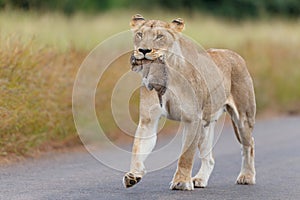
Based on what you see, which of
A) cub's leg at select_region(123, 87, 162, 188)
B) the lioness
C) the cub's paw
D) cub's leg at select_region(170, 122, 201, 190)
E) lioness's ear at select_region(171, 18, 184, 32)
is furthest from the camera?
the cub's paw

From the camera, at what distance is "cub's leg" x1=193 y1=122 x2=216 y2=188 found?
1052 cm

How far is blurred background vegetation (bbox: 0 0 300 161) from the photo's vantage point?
42.2 ft

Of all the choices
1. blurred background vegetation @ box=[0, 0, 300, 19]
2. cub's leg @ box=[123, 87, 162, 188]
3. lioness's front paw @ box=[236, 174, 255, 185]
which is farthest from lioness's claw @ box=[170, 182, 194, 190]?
blurred background vegetation @ box=[0, 0, 300, 19]

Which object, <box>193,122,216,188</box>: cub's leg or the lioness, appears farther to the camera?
<box>193,122,216,188</box>: cub's leg

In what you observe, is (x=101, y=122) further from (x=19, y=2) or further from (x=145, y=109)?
(x=19, y=2)

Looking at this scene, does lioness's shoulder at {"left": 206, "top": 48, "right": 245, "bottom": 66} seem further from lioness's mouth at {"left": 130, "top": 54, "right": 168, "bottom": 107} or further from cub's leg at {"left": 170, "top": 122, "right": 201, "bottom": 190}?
lioness's mouth at {"left": 130, "top": 54, "right": 168, "bottom": 107}

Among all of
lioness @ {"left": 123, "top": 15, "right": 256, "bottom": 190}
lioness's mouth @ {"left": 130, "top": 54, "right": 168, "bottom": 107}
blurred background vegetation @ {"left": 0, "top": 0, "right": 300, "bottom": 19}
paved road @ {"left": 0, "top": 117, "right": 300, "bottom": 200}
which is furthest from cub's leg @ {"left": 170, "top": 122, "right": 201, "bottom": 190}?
blurred background vegetation @ {"left": 0, "top": 0, "right": 300, "bottom": 19}

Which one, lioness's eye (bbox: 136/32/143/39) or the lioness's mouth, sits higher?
lioness's eye (bbox: 136/32/143/39)

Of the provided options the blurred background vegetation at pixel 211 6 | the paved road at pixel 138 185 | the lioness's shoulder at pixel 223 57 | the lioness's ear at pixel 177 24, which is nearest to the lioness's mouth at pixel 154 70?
the lioness's ear at pixel 177 24

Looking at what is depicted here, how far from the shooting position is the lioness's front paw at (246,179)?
10884 millimetres

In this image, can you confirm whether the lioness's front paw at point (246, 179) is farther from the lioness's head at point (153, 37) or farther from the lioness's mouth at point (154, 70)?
the lioness's head at point (153, 37)

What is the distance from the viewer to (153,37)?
914cm

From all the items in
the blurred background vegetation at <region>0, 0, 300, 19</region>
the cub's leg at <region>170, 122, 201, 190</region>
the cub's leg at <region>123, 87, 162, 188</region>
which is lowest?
the blurred background vegetation at <region>0, 0, 300, 19</region>

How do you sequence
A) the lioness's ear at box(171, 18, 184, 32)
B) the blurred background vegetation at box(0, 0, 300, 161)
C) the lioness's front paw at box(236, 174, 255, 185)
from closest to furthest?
1. the lioness's ear at box(171, 18, 184, 32)
2. the lioness's front paw at box(236, 174, 255, 185)
3. the blurred background vegetation at box(0, 0, 300, 161)
